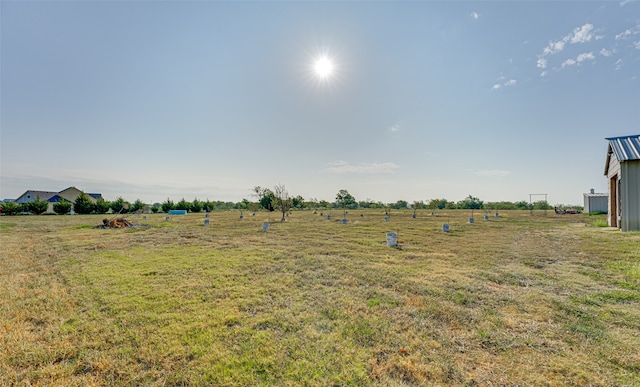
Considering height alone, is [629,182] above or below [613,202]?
above

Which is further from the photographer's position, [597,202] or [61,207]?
[61,207]

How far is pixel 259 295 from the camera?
4555mm

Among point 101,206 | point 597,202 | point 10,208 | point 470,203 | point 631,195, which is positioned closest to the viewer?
point 631,195

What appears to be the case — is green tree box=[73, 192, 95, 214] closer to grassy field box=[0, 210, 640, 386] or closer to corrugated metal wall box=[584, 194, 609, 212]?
grassy field box=[0, 210, 640, 386]

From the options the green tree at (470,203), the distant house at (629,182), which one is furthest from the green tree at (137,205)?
the green tree at (470,203)

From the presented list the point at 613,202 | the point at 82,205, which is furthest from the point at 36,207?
the point at 613,202

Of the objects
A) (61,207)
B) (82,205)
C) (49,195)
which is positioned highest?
(49,195)

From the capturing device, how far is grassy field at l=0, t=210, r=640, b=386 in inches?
98.8

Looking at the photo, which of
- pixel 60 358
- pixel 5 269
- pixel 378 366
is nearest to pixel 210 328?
pixel 60 358

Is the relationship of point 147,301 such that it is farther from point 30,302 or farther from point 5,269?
point 5,269

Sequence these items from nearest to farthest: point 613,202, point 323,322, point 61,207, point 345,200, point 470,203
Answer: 1. point 323,322
2. point 613,202
3. point 61,207
4. point 470,203
5. point 345,200

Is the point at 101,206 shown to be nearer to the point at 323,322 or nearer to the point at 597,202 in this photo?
the point at 323,322

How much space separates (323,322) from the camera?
11.6 ft

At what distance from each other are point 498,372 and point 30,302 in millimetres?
6949
